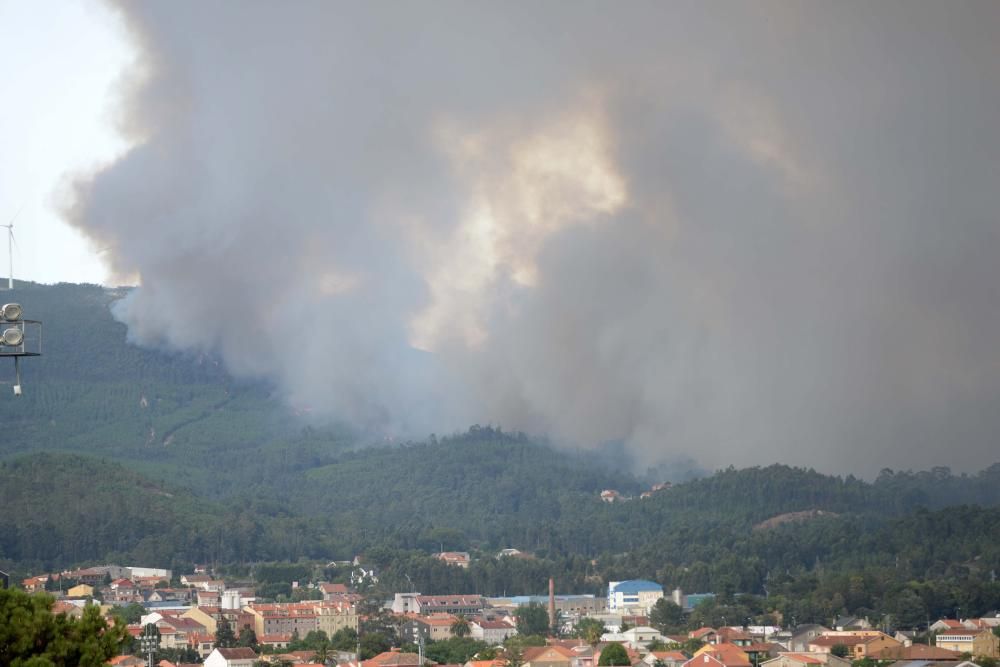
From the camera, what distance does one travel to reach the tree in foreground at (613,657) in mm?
67500

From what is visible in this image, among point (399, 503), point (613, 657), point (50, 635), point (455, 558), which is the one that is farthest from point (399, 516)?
point (50, 635)

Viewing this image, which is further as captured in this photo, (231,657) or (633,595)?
(633,595)

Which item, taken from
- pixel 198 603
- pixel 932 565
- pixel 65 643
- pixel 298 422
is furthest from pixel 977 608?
pixel 298 422

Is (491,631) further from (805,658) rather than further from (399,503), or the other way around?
(399,503)

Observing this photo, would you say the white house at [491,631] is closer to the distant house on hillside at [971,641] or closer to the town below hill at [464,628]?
the town below hill at [464,628]

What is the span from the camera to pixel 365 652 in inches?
2901

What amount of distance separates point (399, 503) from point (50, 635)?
11927cm

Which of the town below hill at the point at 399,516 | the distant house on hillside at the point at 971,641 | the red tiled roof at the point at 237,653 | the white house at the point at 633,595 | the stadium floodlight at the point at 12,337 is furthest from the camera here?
the white house at the point at 633,595

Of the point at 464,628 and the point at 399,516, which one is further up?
the point at 399,516

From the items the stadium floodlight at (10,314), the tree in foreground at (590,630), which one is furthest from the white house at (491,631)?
the stadium floodlight at (10,314)

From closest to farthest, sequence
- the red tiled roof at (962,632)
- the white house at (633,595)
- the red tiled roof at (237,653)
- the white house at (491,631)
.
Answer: the red tiled roof at (237,653) → the red tiled roof at (962,632) → the white house at (491,631) → the white house at (633,595)

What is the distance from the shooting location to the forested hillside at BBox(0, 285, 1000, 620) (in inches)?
4323

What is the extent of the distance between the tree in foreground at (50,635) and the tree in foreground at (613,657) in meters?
41.5

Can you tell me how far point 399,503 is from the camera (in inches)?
5733
